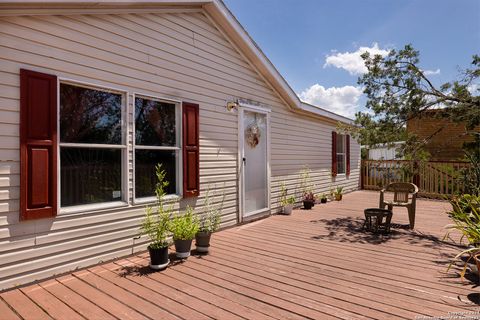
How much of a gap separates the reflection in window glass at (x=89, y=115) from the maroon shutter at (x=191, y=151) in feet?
3.28

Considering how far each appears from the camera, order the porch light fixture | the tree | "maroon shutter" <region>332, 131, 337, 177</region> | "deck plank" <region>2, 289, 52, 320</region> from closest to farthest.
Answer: "deck plank" <region>2, 289, 52, 320</region> < the tree < the porch light fixture < "maroon shutter" <region>332, 131, 337, 177</region>

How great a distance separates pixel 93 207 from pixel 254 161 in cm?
344

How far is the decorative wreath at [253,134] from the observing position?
5.92m

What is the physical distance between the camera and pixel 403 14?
6805 millimetres

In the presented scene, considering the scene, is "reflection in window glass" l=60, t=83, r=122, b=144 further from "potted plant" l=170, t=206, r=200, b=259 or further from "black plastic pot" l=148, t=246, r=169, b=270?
"black plastic pot" l=148, t=246, r=169, b=270

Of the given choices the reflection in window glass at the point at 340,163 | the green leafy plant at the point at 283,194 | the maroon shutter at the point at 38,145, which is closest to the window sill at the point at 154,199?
the maroon shutter at the point at 38,145

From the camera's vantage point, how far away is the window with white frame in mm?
9969

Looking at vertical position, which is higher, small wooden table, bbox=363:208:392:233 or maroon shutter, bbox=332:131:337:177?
maroon shutter, bbox=332:131:337:177

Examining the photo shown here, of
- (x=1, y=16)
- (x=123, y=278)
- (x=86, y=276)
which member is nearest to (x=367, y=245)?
(x=123, y=278)

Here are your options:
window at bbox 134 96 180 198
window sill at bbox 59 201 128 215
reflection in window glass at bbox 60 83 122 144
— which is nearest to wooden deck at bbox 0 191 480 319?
window sill at bbox 59 201 128 215

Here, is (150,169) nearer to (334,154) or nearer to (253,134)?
(253,134)

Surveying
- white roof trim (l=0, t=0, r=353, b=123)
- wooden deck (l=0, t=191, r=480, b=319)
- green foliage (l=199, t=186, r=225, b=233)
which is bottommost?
wooden deck (l=0, t=191, r=480, b=319)

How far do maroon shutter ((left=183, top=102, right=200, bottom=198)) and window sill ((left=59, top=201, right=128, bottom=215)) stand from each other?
1021 millimetres

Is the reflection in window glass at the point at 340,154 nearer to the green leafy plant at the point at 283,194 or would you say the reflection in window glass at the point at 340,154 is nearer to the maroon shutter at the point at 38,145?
the green leafy plant at the point at 283,194
